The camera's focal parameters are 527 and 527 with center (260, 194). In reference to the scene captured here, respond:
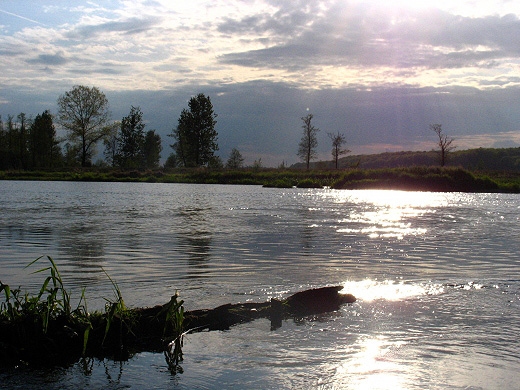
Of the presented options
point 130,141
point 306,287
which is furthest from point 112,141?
point 306,287

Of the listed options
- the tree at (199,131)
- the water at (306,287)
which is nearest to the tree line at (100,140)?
the tree at (199,131)

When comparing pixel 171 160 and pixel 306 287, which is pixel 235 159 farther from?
pixel 306 287

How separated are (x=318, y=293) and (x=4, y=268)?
17.5ft

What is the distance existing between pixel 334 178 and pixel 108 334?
61.2m

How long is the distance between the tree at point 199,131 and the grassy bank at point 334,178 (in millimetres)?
15079

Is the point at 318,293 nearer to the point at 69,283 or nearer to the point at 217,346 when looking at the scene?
the point at 217,346

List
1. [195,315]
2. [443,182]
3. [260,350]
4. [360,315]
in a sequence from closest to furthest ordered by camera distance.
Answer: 1. [260,350]
2. [195,315]
3. [360,315]
4. [443,182]

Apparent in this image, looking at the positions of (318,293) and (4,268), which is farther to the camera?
(4,268)

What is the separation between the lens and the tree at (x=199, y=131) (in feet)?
294

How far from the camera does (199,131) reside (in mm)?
89875

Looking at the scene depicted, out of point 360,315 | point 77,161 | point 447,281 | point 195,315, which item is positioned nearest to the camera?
point 195,315

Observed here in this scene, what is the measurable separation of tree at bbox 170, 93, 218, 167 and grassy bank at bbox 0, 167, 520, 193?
49.5ft

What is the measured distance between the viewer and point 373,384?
4156mm

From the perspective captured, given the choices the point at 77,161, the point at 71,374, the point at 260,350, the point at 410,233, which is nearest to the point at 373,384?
the point at 260,350
